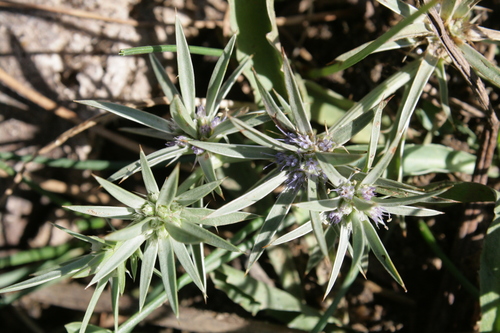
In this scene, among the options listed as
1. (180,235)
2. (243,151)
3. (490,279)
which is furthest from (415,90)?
(180,235)

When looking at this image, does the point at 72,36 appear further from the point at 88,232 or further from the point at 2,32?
the point at 88,232

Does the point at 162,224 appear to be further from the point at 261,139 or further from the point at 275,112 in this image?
the point at 275,112

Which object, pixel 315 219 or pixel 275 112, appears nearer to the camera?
pixel 315 219

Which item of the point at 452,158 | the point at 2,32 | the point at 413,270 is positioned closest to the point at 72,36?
the point at 2,32

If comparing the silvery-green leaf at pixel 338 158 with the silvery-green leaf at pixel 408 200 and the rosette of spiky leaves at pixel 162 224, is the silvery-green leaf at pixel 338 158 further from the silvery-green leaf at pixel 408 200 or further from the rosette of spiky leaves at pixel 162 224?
the rosette of spiky leaves at pixel 162 224

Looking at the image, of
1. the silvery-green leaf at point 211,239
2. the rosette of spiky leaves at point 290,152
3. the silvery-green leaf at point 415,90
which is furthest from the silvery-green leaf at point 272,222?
the silvery-green leaf at point 415,90
